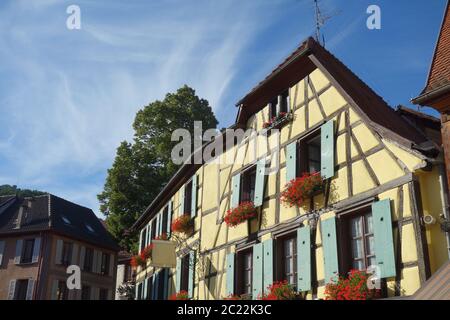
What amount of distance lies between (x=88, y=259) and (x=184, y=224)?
17.9 m

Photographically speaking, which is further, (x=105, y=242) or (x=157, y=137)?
(x=105, y=242)

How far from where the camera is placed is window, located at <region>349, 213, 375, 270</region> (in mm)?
8551

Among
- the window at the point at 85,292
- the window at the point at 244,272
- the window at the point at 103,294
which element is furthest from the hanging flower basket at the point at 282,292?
the window at the point at 103,294

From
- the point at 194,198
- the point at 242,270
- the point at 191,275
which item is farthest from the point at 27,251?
the point at 242,270

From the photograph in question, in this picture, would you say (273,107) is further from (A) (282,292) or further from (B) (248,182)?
(A) (282,292)

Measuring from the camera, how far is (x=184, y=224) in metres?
15.3

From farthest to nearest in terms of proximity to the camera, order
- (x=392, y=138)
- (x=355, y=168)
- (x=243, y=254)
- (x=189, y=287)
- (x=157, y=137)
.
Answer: (x=157, y=137) < (x=189, y=287) < (x=243, y=254) < (x=355, y=168) < (x=392, y=138)

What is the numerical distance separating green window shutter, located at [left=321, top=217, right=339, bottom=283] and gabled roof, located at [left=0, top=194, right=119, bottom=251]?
22.5 metres

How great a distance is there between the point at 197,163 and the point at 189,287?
3.75 meters

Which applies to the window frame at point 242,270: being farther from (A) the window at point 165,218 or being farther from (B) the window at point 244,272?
(A) the window at point 165,218
